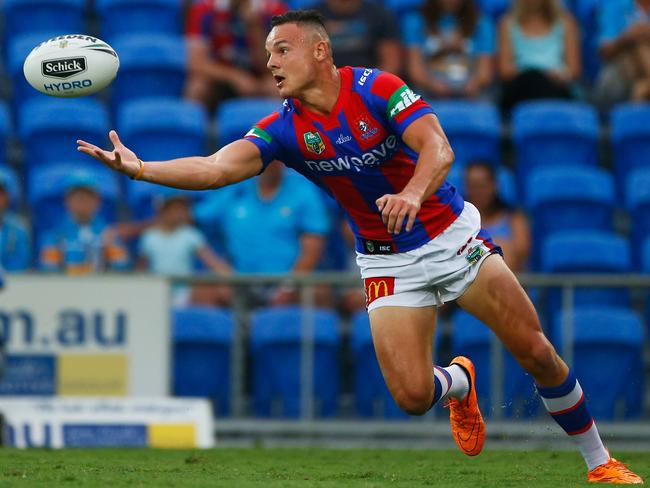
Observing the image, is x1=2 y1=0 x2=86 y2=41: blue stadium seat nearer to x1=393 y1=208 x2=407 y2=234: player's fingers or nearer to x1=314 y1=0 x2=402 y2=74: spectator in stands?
x1=314 y1=0 x2=402 y2=74: spectator in stands

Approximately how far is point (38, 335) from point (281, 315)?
70.4 inches

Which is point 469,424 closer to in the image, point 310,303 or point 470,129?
point 310,303

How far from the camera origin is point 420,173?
21.3ft

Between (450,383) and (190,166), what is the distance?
189 centimetres

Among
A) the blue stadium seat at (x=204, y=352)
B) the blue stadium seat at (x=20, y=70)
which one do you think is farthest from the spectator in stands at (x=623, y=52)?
the blue stadium seat at (x=20, y=70)

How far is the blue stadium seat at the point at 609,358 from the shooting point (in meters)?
9.91

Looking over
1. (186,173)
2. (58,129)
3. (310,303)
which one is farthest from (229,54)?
(186,173)

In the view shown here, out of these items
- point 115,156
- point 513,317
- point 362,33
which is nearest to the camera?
point 115,156

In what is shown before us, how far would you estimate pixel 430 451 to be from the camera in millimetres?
9125

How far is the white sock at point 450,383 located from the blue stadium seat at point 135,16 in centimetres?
713

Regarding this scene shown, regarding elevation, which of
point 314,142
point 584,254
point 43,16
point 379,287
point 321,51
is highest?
point 43,16

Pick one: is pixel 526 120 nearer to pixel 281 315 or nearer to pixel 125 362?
pixel 281 315

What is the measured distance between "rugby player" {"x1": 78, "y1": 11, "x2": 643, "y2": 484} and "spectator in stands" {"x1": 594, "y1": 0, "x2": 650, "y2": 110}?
6.11 m

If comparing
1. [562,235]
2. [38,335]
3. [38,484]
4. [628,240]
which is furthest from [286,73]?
[628,240]
